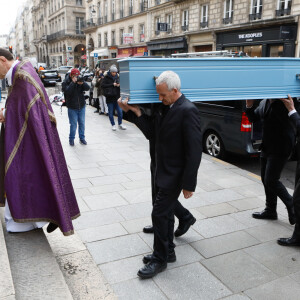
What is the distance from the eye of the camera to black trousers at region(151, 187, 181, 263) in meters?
3.10

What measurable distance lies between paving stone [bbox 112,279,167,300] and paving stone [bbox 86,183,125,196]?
93.7 inches

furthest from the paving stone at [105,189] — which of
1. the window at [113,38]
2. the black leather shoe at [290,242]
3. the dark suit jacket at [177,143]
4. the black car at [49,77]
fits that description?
the window at [113,38]

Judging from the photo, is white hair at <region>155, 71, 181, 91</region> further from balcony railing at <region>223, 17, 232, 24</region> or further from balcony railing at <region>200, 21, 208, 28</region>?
balcony railing at <region>200, 21, 208, 28</region>

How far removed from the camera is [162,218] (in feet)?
10.3

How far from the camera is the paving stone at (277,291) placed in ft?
9.62

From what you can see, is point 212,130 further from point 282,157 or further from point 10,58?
point 10,58

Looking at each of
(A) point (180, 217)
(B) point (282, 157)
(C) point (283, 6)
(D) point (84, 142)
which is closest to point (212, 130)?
(D) point (84, 142)

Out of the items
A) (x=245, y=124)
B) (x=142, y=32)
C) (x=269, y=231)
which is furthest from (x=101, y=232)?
(x=142, y=32)

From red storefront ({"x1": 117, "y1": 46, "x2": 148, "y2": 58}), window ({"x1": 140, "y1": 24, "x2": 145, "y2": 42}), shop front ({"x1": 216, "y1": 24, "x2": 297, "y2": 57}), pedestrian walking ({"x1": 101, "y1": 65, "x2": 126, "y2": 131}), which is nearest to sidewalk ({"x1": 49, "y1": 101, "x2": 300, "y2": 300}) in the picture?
pedestrian walking ({"x1": 101, "y1": 65, "x2": 126, "y2": 131})

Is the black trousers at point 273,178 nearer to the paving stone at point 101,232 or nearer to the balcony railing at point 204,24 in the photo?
the paving stone at point 101,232

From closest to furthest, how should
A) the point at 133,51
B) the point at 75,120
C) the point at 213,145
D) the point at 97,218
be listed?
the point at 97,218 < the point at 213,145 < the point at 75,120 < the point at 133,51

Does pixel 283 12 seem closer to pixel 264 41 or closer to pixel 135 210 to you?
pixel 264 41

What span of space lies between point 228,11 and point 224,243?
22230 mm

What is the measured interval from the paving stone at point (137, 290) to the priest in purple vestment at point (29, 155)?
68 cm
